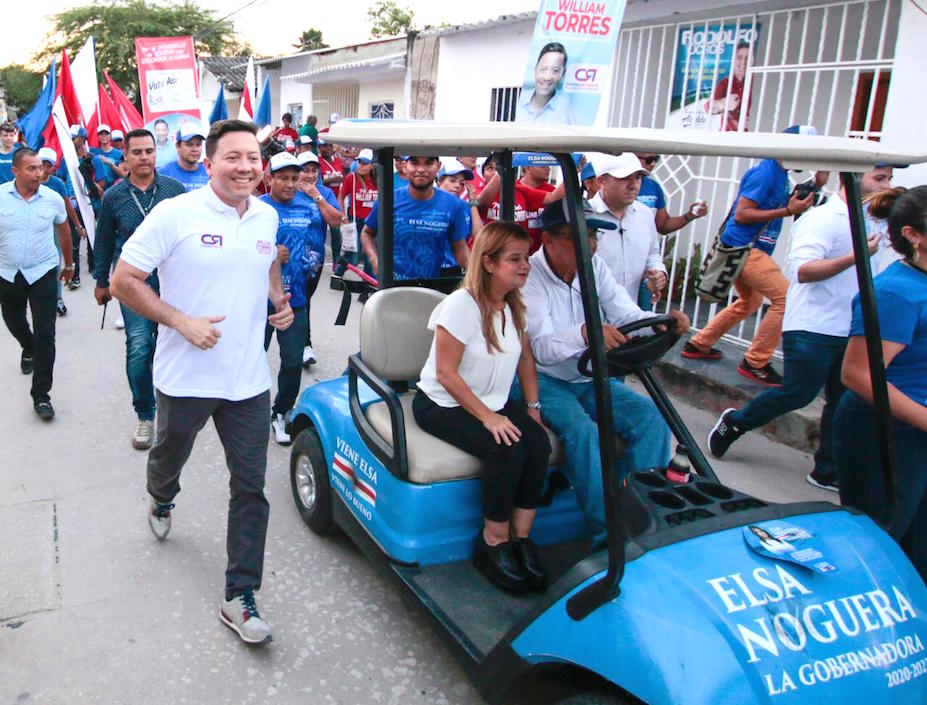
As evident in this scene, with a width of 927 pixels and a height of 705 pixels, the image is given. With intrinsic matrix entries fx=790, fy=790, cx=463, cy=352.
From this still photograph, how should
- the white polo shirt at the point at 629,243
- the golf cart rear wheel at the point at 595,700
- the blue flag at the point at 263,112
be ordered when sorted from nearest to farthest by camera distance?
the golf cart rear wheel at the point at 595,700 < the white polo shirt at the point at 629,243 < the blue flag at the point at 263,112

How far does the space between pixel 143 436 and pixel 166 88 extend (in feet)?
22.4

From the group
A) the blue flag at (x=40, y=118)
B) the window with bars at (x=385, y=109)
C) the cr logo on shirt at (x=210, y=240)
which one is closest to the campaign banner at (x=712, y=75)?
the cr logo on shirt at (x=210, y=240)

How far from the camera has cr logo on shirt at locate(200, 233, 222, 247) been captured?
2879 mm

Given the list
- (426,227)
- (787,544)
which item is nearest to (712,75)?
(426,227)

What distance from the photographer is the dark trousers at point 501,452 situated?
9.64 feet

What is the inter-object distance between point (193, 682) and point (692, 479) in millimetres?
1877

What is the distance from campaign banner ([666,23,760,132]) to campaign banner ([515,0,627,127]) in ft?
5.15

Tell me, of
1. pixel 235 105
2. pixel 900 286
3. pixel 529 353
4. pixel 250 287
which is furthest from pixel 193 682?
pixel 235 105

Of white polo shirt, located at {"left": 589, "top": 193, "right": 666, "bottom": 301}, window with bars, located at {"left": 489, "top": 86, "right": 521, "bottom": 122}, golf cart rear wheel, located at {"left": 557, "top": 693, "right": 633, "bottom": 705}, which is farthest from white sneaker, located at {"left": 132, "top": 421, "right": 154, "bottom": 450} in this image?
window with bars, located at {"left": 489, "top": 86, "right": 521, "bottom": 122}

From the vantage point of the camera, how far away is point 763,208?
564cm

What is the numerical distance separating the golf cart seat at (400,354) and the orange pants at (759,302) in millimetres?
3147

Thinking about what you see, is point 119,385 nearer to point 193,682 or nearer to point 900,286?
point 193,682

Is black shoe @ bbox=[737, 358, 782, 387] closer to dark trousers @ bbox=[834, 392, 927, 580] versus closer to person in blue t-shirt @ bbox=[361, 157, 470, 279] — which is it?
person in blue t-shirt @ bbox=[361, 157, 470, 279]

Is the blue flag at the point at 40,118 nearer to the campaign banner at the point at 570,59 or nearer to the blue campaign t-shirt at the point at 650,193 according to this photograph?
the campaign banner at the point at 570,59
